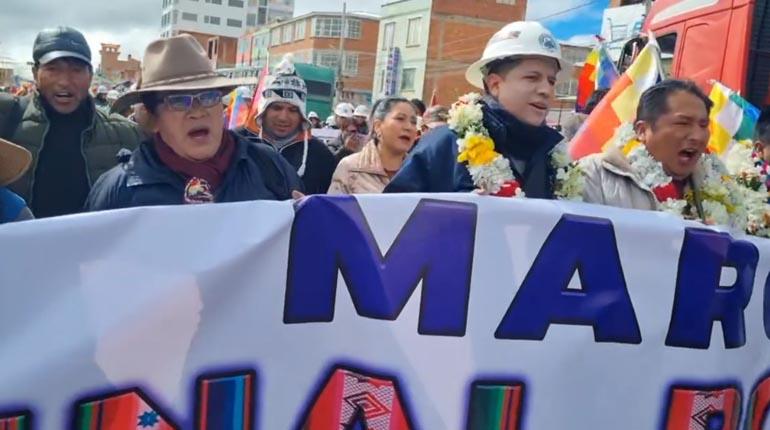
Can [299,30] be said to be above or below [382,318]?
above

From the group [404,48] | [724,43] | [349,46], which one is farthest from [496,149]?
[349,46]

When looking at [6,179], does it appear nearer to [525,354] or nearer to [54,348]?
[54,348]

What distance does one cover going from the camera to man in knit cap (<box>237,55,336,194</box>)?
4625mm

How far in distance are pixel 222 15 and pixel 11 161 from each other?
115825mm

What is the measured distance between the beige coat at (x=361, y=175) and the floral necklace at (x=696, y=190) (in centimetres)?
144

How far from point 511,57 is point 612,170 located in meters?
0.58

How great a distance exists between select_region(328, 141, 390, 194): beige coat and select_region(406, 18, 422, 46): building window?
146ft

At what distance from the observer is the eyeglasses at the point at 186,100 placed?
8.77 feet

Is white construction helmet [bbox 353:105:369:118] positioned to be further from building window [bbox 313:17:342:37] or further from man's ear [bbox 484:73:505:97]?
building window [bbox 313:17:342:37]

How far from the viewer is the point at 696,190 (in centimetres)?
318

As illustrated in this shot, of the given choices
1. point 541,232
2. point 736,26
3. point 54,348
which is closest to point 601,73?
point 736,26

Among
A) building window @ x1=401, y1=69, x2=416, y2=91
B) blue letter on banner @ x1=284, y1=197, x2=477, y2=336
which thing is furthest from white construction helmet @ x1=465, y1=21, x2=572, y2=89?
building window @ x1=401, y1=69, x2=416, y2=91

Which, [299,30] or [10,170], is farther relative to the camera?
[299,30]

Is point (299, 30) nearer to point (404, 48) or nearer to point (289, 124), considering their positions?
point (404, 48)
